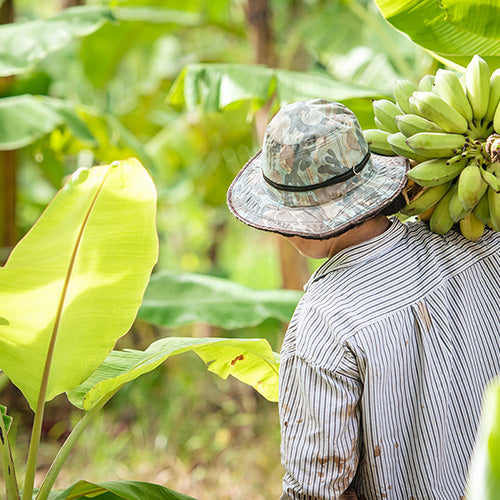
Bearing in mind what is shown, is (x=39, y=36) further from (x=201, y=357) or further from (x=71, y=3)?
(x=201, y=357)

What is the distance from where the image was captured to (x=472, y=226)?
1.08 meters

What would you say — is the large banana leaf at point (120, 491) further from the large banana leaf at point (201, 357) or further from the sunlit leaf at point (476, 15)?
the sunlit leaf at point (476, 15)

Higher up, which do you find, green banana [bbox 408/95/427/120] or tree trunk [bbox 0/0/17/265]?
green banana [bbox 408/95/427/120]

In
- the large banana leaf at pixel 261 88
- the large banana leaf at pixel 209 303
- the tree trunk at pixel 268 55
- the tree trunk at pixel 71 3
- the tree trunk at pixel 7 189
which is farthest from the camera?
the tree trunk at pixel 71 3

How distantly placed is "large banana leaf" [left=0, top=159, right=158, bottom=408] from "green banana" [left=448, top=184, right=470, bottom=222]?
0.54 meters

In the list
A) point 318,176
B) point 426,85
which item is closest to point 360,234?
point 318,176

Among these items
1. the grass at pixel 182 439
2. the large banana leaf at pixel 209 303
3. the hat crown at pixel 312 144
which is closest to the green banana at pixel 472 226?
the hat crown at pixel 312 144

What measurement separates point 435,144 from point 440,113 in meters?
0.06

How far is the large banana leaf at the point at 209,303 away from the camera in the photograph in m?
1.99

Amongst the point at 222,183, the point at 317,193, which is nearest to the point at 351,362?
the point at 317,193

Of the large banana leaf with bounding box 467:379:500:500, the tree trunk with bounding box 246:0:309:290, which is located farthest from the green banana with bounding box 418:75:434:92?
the tree trunk with bounding box 246:0:309:290

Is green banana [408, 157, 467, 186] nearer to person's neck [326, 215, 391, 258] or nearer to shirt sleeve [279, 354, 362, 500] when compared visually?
person's neck [326, 215, 391, 258]

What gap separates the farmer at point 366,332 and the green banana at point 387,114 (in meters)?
0.15

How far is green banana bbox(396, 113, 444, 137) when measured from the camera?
106cm
